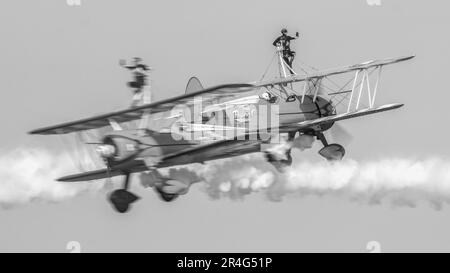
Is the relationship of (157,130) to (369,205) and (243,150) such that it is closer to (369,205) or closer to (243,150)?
(243,150)

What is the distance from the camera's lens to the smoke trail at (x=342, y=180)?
163 feet

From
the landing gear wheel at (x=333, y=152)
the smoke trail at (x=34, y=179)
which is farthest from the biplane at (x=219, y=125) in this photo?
the smoke trail at (x=34, y=179)

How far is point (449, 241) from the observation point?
49.6m

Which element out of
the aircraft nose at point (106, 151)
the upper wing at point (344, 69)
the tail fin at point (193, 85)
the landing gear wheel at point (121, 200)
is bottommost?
the landing gear wheel at point (121, 200)

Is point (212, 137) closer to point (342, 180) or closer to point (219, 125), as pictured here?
point (219, 125)

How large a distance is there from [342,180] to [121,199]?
928 centimetres

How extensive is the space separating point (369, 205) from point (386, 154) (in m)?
2.29

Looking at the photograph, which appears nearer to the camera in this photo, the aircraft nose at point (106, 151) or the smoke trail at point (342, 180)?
the aircraft nose at point (106, 151)

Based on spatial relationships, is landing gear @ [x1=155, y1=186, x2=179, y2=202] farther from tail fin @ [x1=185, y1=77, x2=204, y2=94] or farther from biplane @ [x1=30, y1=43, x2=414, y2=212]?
tail fin @ [x1=185, y1=77, x2=204, y2=94]

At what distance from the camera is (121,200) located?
4562 centimetres

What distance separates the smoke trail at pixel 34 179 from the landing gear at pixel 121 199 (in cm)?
498

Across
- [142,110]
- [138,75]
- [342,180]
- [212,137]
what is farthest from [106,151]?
[342,180]

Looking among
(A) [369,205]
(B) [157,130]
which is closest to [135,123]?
(B) [157,130]

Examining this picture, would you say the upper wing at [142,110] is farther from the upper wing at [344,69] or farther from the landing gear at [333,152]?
the upper wing at [344,69]
